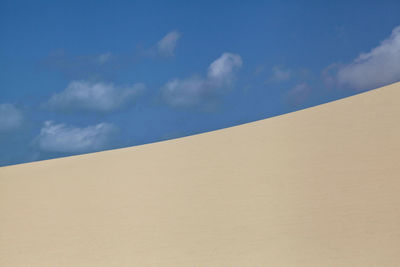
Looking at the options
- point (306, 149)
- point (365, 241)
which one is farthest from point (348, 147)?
point (365, 241)

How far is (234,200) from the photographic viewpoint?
8875mm

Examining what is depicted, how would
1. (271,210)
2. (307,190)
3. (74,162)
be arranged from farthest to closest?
(74,162) → (307,190) → (271,210)

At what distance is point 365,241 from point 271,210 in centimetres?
183

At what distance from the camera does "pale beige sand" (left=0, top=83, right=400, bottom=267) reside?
6.74 m

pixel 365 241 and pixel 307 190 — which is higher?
pixel 307 190

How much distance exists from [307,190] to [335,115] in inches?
195

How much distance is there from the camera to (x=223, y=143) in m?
13.5

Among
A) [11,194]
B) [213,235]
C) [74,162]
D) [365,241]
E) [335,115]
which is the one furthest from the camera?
[74,162]

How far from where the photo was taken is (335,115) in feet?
43.5

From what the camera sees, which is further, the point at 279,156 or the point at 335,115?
the point at 335,115

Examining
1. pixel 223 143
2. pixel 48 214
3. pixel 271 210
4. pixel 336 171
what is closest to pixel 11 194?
pixel 48 214

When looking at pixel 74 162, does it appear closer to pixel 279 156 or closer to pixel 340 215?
pixel 279 156

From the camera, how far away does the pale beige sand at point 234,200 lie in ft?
22.1

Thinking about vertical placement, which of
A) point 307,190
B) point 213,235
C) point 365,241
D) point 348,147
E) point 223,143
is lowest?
point 365,241
